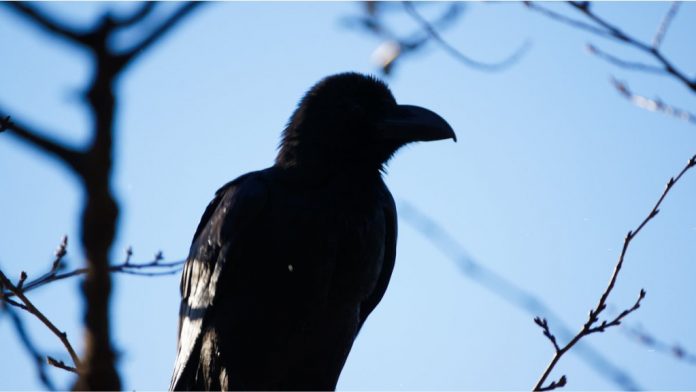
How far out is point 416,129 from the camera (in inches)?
233

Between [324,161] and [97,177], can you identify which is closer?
[97,177]

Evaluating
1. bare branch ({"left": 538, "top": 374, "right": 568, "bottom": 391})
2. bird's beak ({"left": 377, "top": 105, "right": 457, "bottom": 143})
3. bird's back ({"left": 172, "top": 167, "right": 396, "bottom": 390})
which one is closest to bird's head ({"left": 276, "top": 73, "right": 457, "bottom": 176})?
bird's beak ({"left": 377, "top": 105, "right": 457, "bottom": 143})

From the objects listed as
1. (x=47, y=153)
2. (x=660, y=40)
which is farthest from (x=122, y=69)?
(x=660, y=40)

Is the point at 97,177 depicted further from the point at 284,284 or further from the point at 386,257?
the point at 386,257

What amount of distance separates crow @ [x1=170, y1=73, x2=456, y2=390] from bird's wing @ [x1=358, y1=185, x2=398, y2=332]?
16mm

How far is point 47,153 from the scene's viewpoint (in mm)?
1542

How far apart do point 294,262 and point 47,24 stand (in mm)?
3586

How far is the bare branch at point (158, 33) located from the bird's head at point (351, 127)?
3740mm

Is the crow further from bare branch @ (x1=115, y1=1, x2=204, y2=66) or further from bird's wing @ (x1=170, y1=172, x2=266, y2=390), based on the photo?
bare branch @ (x1=115, y1=1, x2=204, y2=66)

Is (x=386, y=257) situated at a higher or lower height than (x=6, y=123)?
lower

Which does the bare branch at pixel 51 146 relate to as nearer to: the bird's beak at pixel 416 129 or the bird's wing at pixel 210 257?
the bird's wing at pixel 210 257

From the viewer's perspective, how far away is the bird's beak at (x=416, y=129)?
5883mm

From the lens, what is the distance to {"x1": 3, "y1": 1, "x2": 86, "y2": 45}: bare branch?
5.22ft

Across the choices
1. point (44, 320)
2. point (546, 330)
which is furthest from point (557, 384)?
point (44, 320)
